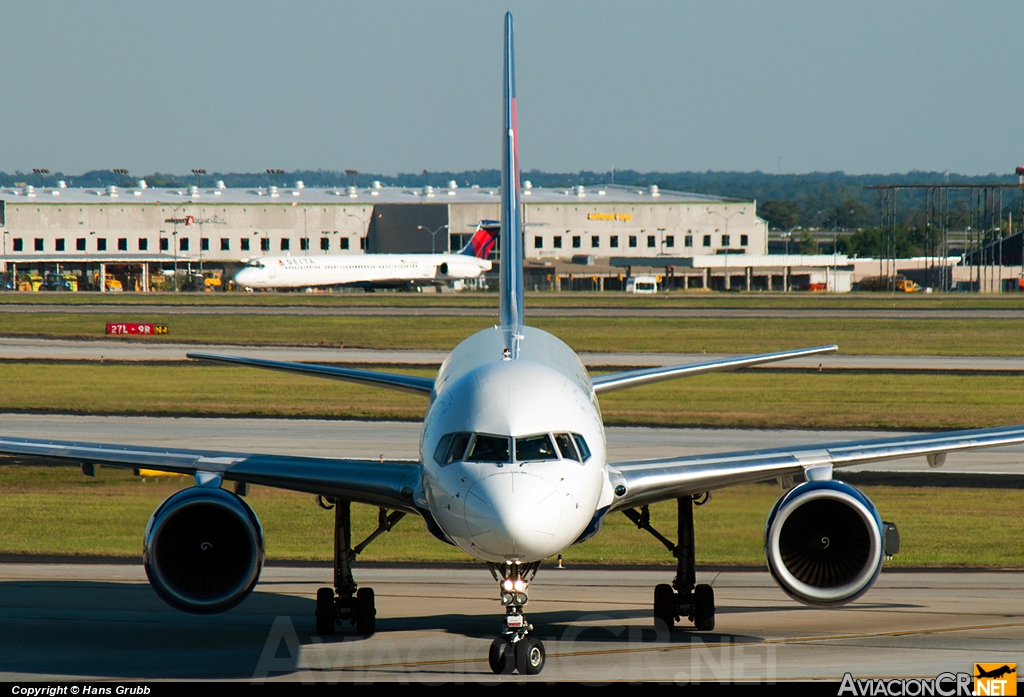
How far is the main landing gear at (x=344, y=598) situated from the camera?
58.4 feet

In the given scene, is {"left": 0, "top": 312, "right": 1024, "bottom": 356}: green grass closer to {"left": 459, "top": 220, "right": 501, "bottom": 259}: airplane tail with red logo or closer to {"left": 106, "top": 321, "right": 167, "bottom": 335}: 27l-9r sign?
{"left": 106, "top": 321, "right": 167, "bottom": 335}: 27l-9r sign

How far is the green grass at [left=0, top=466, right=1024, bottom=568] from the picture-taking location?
76.7 feet

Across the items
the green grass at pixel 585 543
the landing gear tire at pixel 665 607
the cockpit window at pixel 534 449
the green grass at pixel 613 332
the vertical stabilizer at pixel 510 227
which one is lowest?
the green grass at pixel 613 332

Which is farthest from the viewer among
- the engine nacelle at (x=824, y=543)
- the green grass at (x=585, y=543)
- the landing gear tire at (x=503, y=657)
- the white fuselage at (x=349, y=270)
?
the white fuselage at (x=349, y=270)

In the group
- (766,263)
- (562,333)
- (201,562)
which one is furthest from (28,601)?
(766,263)

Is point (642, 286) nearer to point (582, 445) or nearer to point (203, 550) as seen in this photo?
point (203, 550)

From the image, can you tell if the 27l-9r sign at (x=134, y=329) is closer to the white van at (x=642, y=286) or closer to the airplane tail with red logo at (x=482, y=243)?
the airplane tail with red logo at (x=482, y=243)

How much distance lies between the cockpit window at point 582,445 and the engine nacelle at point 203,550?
443cm

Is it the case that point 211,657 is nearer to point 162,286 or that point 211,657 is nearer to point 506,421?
point 506,421

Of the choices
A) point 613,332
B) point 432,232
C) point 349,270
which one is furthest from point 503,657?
point 432,232

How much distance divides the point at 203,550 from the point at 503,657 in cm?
429

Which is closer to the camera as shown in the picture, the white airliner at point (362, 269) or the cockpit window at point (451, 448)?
the cockpit window at point (451, 448)

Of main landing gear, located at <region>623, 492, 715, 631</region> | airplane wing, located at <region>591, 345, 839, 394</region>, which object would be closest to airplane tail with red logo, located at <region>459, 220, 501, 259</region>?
airplane wing, located at <region>591, 345, 839, 394</region>

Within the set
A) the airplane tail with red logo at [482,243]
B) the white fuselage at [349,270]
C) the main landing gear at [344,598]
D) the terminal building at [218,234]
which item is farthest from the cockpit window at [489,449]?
the terminal building at [218,234]
